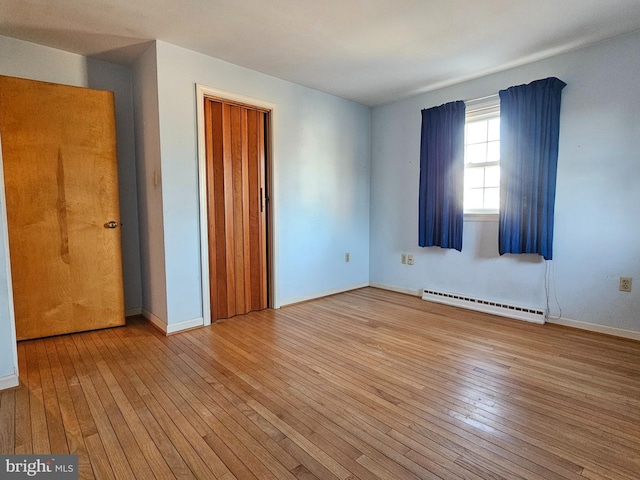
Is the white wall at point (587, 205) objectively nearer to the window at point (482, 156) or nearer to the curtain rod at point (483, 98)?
the curtain rod at point (483, 98)

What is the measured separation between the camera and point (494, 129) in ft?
11.4

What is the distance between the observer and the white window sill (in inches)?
136

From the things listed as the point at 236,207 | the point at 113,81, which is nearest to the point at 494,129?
the point at 236,207

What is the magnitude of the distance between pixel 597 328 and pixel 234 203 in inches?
135

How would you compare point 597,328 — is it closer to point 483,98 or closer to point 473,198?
point 473,198

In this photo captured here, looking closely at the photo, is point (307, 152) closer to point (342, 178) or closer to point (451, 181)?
point (342, 178)

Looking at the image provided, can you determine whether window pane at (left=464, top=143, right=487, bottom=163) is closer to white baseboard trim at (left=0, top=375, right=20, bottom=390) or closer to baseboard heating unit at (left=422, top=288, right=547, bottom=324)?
baseboard heating unit at (left=422, top=288, right=547, bottom=324)

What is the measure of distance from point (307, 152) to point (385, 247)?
5.32 feet

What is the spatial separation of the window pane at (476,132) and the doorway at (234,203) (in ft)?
7.00

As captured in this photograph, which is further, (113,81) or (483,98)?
(483,98)

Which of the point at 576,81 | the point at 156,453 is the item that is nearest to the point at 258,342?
the point at 156,453

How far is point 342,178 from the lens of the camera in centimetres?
425

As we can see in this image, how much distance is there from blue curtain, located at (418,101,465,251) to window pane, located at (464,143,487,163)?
3.9 inches

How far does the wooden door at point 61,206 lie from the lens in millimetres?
2619
